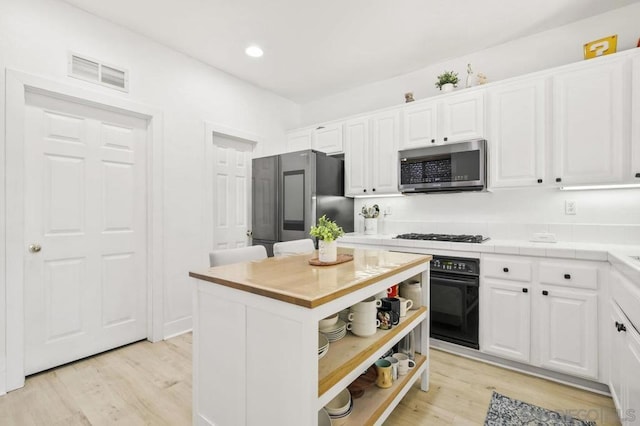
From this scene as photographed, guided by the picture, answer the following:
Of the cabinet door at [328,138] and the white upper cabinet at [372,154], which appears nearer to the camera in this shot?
the white upper cabinet at [372,154]

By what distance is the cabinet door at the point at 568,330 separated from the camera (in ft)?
6.64

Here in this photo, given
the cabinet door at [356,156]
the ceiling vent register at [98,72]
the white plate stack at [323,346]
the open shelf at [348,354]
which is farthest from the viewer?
the cabinet door at [356,156]

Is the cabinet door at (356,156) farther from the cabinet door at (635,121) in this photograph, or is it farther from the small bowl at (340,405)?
the small bowl at (340,405)

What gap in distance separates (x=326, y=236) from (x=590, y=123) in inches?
87.6

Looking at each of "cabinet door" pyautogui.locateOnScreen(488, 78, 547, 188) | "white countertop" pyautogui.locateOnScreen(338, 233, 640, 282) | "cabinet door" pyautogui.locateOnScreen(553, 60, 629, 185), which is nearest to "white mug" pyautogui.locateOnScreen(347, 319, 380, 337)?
"white countertop" pyautogui.locateOnScreen(338, 233, 640, 282)

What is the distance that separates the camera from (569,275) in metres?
2.10

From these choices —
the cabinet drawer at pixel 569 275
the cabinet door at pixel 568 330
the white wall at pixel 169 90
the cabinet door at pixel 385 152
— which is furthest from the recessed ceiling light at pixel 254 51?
the cabinet door at pixel 568 330

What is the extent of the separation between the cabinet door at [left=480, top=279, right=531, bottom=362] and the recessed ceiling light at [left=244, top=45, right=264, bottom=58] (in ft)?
9.82

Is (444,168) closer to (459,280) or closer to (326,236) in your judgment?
(459,280)

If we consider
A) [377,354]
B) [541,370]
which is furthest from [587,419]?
[377,354]

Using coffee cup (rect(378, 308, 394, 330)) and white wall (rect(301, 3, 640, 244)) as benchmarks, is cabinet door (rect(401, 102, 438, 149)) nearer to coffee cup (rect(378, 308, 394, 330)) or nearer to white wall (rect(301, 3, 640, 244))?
white wall (rect(301, 3, 640, 244))

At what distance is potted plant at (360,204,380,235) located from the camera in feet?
11.8

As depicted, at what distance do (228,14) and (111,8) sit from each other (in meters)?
0.91

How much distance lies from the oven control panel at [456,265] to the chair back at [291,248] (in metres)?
1.13
